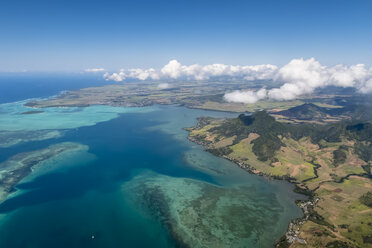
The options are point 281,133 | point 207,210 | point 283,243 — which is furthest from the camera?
point 281,133

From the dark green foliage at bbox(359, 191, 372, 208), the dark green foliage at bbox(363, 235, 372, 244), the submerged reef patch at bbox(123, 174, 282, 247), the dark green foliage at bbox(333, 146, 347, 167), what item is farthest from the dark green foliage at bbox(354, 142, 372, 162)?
the dark green foliage at bbox(363, 235, 372, 244)

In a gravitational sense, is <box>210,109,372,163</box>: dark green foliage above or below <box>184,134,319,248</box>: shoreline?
above

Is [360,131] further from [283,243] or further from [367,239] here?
[283,243]

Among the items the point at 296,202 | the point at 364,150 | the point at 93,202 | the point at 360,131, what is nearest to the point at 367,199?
the point at 296,202

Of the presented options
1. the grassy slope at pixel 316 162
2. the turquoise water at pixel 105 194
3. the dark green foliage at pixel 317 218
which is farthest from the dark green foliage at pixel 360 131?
the dark green foliage at pixel 317 218

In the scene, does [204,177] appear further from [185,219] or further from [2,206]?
[2,206]

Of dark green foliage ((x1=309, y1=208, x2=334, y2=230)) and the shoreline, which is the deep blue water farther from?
dark green foliage ((x1=309, y1=208, x2=334, y2=230))

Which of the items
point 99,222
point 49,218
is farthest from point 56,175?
point 99,222
